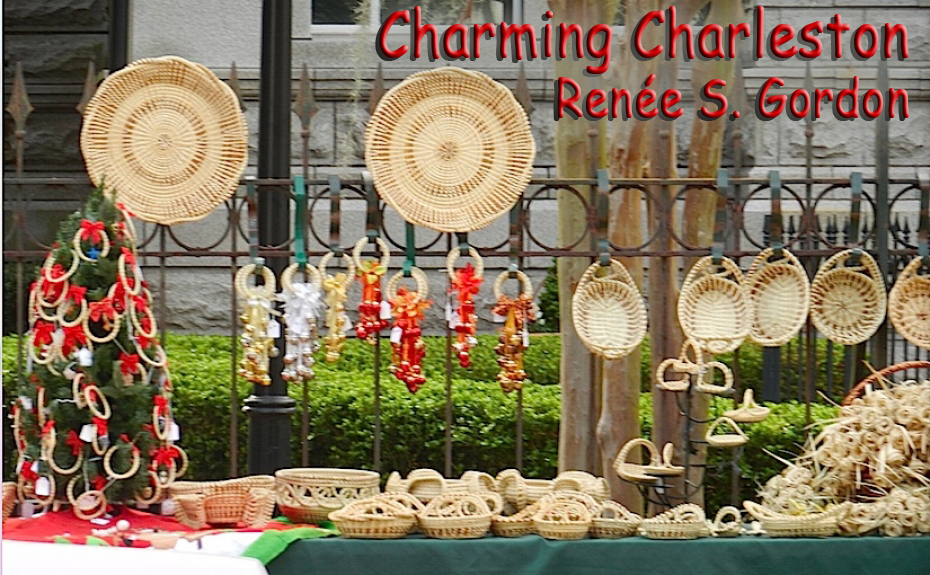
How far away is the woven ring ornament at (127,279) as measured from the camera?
3.12 meters

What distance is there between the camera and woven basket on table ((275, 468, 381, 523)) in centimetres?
314

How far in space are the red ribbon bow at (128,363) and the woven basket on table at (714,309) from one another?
1555 millimetres

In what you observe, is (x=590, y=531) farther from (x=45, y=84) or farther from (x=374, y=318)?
(x=45, y=84)

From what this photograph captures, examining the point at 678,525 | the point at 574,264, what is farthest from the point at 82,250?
the point at 574,264

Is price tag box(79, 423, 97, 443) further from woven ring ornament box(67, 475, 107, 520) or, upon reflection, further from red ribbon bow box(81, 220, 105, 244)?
red ribbon bow box(81, 220, 105, 244)

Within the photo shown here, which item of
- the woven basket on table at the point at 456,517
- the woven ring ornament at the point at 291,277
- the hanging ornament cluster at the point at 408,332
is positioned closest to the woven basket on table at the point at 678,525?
the woven basket on table at the point at 456,517

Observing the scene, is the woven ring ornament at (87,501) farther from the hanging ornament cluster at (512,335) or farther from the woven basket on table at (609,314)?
the woven basket on table at (609,314)

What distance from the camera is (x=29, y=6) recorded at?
7953mm

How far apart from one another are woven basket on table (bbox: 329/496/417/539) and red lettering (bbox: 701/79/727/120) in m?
2.23

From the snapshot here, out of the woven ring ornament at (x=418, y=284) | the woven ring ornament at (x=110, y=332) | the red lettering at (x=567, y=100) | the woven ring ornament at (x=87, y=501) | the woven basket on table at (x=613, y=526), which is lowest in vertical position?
the woven basket on table at (x=613, y=526)

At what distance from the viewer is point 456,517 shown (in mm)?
2965

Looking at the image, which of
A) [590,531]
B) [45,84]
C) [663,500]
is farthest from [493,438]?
[45,84]

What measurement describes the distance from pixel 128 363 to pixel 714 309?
1.69 meters

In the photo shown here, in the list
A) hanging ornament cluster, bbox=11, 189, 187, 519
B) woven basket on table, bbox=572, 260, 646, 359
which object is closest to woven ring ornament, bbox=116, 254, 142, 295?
hanging ornament cluster, bbox=11, 189, 187, 519
